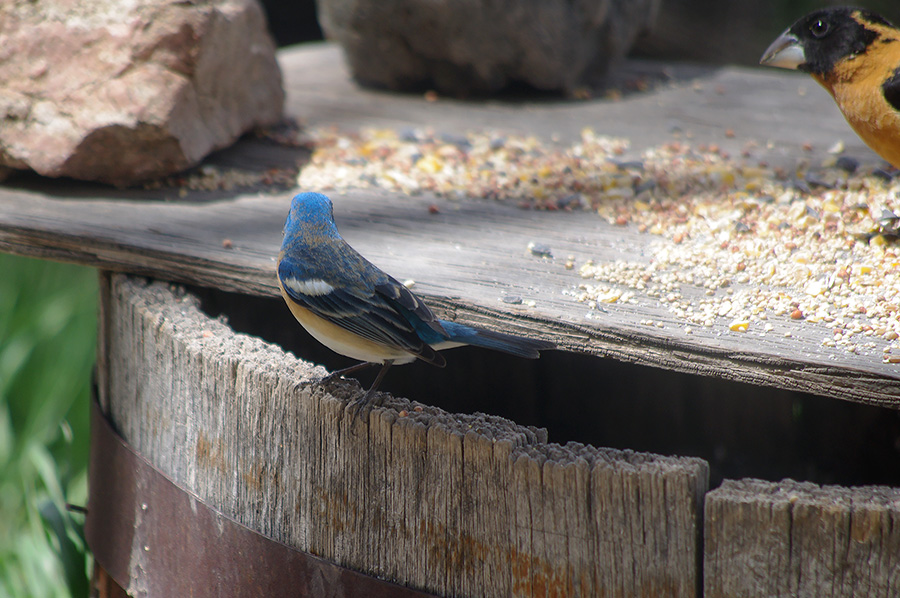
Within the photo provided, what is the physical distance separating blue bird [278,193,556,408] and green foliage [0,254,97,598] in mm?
1227

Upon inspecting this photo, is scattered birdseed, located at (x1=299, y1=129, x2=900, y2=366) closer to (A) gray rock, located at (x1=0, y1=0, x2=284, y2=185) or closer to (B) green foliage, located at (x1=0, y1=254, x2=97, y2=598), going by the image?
(A) gray rock, located at (x1=0, y1=0, x2=284, y2=185)

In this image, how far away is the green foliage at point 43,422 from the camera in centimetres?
240

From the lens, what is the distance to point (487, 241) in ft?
7.13

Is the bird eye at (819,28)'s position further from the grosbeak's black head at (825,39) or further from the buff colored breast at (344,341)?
the buff colored breast at (344,341)

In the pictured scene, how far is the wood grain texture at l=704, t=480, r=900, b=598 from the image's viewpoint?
4.06 ft

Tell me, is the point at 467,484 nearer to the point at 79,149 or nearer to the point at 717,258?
the point at 717,258

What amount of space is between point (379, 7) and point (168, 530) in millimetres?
2533

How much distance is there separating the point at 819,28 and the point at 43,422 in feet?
10.5

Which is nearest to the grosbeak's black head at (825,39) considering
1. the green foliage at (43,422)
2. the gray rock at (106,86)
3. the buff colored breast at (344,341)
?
the buff colored breast at (344,341)

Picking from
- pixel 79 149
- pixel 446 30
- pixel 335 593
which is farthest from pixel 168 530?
pixel 446 30

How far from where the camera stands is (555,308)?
68.8 inches

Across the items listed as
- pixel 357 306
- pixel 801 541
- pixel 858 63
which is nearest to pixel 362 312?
pixel 357 306

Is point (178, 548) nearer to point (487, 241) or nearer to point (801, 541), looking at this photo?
point (487, 241)

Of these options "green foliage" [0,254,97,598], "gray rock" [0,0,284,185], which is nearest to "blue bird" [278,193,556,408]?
"gray rock" [0,0,284,185]
